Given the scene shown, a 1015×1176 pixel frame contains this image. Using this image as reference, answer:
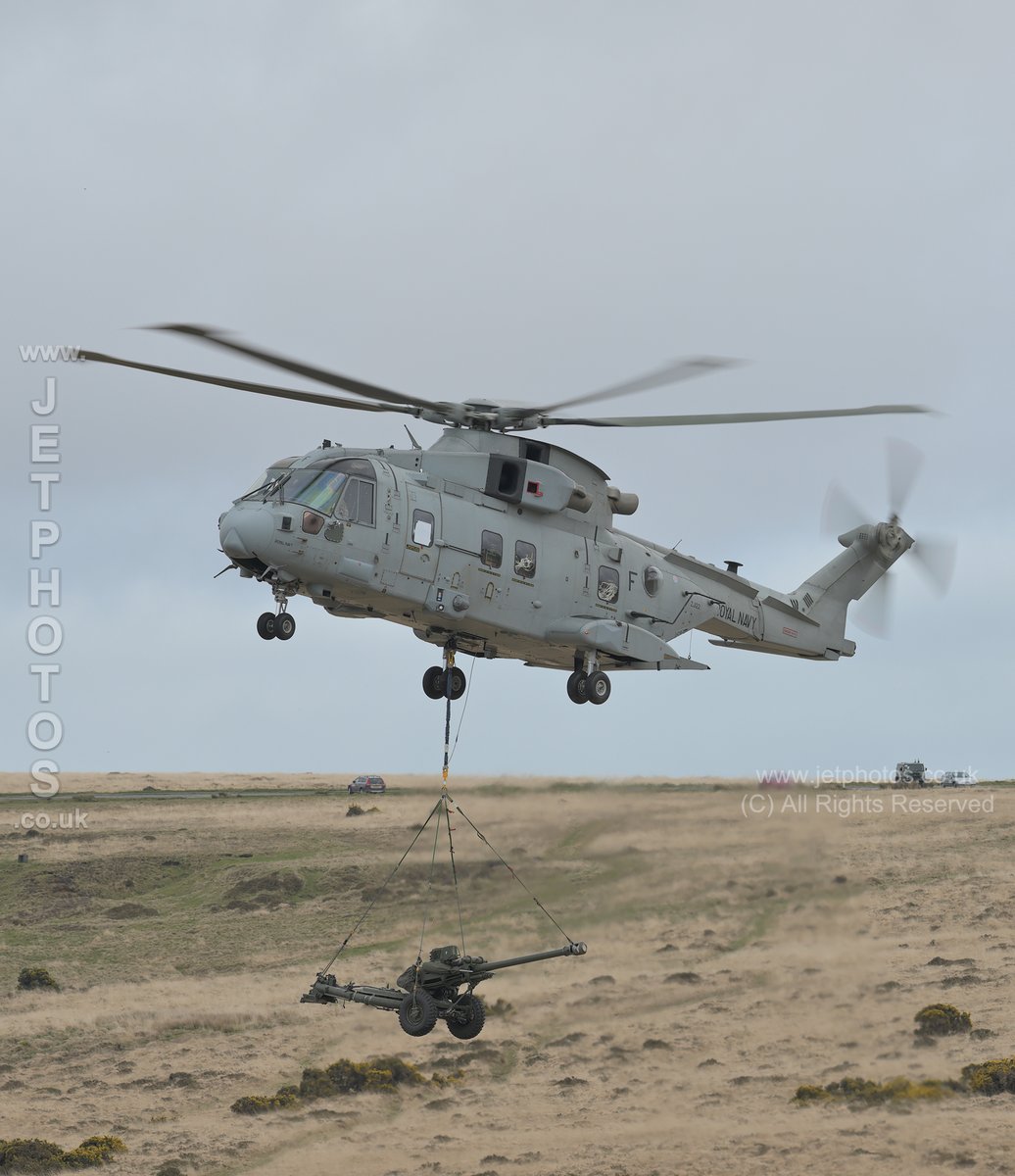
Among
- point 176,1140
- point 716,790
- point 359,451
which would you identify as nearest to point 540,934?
point 716,790

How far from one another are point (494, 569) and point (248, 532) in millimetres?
4540

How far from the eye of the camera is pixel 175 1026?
→ 54.9 metres

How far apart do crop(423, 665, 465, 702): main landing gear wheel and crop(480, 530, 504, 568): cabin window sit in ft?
8.46

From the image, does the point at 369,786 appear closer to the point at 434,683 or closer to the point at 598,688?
the point at 434,683

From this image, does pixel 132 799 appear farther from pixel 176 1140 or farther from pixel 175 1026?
pixel 176 1140

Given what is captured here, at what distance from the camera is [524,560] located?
28.3 m

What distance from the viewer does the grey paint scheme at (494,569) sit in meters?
26.0

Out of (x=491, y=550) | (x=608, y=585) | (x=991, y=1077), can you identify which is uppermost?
(x=491, y=550)

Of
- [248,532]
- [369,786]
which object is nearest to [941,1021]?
[248,532]

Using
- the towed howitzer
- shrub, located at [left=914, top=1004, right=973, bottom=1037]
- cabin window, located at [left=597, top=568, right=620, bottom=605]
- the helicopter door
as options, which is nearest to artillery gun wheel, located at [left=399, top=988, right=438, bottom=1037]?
the towed howitzer

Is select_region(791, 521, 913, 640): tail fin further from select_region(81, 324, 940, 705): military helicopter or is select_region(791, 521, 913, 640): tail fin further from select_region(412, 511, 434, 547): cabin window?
select_region(412, 511, 434, 547): cabin window

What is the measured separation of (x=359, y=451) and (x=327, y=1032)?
32558 millimetres

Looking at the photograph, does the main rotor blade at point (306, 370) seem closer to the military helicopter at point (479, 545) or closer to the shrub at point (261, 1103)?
the military helicopter at point (479, 545)

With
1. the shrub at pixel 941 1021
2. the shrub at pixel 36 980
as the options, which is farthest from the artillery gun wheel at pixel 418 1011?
the shrub at pixel 36 980
